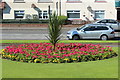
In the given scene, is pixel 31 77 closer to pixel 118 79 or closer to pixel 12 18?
pixel 118 79

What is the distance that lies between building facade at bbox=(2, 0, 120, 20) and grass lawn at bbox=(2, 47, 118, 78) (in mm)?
32983

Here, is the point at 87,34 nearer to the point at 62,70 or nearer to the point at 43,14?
the point at 62,70

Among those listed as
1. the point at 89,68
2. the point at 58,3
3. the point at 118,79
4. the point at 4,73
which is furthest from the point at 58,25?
the point at 58,3

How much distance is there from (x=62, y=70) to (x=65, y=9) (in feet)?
116

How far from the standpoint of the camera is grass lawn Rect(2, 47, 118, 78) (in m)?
12.2

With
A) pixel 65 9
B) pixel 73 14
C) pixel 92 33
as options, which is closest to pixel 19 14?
pixel 65 9

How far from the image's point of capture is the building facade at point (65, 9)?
48.2 meters

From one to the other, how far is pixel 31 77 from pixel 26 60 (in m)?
3.65

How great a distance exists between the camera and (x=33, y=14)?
159 ft

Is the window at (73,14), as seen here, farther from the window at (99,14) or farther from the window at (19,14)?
the window at (19,14)

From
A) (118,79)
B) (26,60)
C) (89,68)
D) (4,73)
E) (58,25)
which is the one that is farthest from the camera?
(58,25)

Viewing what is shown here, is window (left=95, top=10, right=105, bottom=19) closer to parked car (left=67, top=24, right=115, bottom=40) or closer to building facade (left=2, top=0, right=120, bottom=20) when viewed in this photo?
building facade (left=2, top=0, right=120, bottom=20)

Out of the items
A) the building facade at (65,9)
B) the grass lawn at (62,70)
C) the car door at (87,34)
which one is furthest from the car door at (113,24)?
the grass lawn at (62,70)

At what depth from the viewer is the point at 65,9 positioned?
48.3 metres
